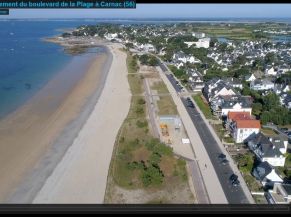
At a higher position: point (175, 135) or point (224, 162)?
point (175, 135)

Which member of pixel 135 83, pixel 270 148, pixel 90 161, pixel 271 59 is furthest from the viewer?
pixel 271 59

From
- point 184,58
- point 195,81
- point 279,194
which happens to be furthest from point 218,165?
point 184,58

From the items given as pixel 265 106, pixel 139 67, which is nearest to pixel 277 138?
pixel 265 106

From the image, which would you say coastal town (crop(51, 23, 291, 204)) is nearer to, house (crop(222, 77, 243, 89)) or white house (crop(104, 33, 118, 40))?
house (crop(222, 77, 243, 89))

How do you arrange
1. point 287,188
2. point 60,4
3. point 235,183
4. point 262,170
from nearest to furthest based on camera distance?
point 60,4
point 287,188
point 235,183
point 262,170

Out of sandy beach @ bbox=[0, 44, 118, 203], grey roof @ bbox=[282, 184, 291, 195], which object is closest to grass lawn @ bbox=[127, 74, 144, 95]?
sandy beach @ bbox=[0, 44, 118, 203]

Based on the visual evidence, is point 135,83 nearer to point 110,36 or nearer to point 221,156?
point 221,156
